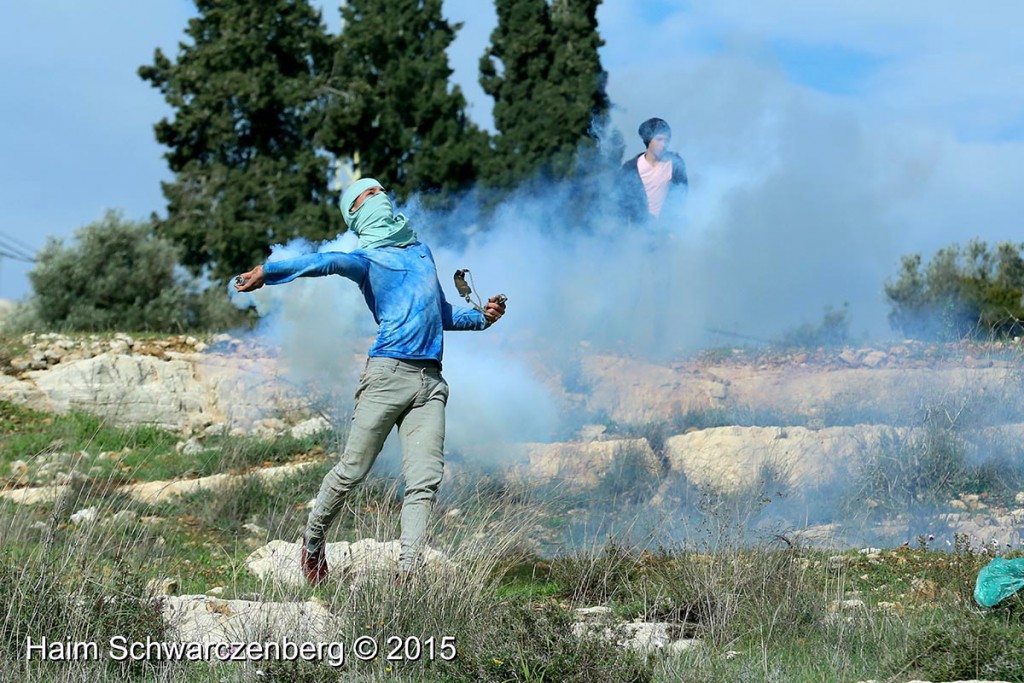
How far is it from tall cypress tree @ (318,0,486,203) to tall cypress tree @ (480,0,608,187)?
2.25ft

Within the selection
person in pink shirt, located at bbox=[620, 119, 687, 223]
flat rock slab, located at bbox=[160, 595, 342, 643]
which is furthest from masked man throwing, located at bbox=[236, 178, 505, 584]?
→ person in pink shirt, located at bbox=[620, 119, 687, 223]

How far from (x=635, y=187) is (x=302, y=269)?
246 inches

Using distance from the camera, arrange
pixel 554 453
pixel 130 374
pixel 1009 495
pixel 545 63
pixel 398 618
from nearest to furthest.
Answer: pixel 398 618 → pixel 1009 495 → pixel 554 453 → pixel 130 374 → pixel 545 63

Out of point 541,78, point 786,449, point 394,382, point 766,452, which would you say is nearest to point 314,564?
point 394,382

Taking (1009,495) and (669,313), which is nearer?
(1009,495)

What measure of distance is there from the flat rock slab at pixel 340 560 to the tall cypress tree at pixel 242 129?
60.0 feet

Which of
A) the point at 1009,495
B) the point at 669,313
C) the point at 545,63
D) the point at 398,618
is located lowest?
the point at 398,618

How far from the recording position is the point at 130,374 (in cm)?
1259

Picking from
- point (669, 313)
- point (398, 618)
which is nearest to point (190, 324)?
point (669, 313)

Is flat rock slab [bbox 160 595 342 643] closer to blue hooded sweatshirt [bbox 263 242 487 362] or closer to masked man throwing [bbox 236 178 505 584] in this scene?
masked man throwing [bbox 236 178 505 584]

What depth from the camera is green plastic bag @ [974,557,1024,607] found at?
580 cm

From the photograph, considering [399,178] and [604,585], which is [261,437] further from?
[399,178]

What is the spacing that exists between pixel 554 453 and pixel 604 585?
3.43 metres

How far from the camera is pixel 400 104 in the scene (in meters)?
26.4
